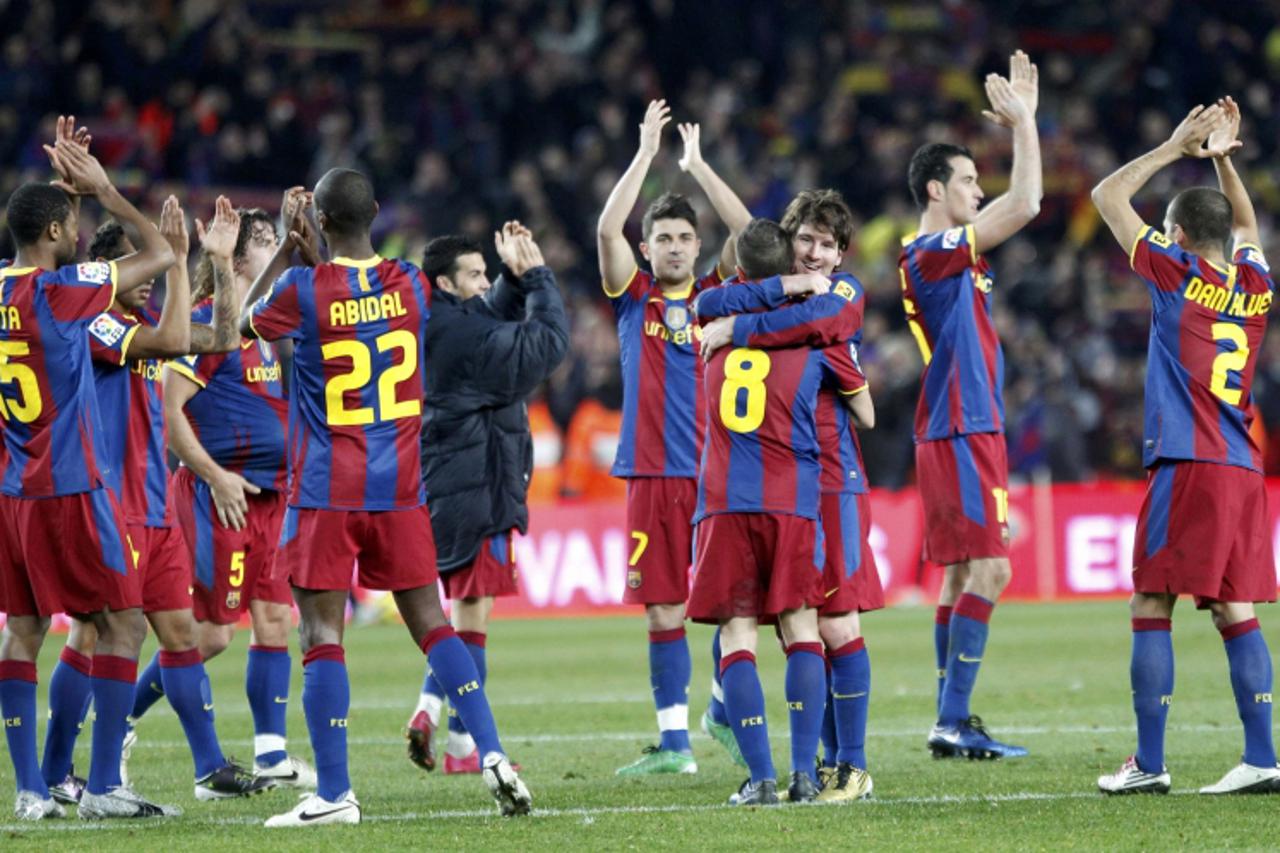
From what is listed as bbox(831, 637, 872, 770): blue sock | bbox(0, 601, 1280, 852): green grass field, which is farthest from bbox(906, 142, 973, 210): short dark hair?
bbox(0, 601, 1280, 852): green grass field

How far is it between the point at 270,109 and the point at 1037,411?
1000 centimetres

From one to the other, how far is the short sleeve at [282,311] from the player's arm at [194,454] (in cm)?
150

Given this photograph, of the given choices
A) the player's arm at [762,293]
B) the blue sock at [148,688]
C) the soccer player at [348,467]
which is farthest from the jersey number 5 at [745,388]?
the blue sock at [148,688]

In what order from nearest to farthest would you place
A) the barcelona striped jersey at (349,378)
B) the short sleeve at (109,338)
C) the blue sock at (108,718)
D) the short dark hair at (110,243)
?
the barcelona striped jersey at (349,378)
the blue sock at (108,718)
the short sleeve at (109,338)
the short dark hair at (110,243)

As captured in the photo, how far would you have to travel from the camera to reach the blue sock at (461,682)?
277 inches

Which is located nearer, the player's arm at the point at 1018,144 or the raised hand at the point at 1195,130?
the raised hand at the point at 1195,130

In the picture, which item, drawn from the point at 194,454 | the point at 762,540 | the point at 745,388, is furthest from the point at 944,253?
the point at 194,454

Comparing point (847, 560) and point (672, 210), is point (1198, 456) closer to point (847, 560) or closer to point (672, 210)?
point (847, 560)

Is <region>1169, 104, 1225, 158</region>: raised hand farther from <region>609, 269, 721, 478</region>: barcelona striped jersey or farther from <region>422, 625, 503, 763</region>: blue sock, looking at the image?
<region>422, 625, 503, 763</region>: blue sock

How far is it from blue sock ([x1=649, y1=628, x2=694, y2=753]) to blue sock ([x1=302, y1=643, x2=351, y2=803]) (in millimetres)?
2139

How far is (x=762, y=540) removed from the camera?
7.30 m

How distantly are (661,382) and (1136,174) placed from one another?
2.58 m

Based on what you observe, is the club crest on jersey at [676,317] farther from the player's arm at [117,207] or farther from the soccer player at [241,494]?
the player's arm at [117,207]

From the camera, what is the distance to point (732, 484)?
24.0 ft
